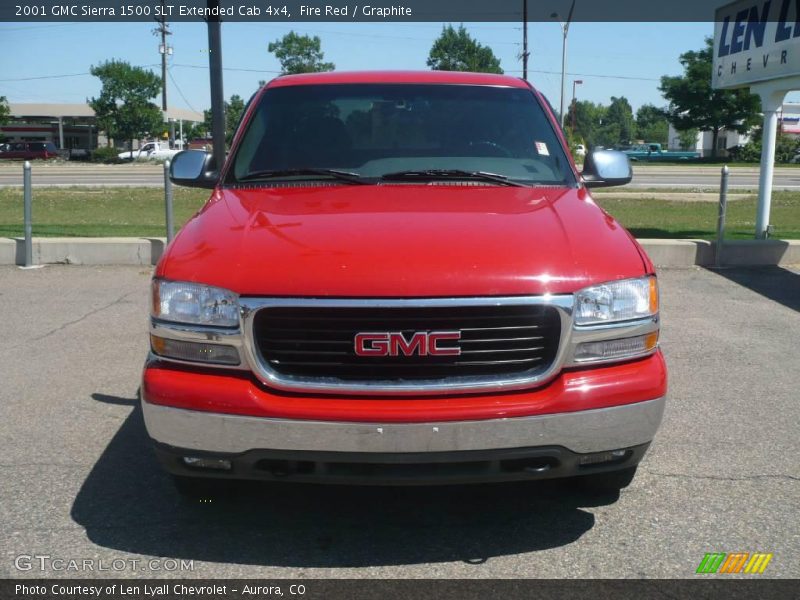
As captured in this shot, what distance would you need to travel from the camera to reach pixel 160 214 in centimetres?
1519

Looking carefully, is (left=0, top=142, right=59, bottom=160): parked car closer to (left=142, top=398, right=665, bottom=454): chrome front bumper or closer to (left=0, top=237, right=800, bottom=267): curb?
(left=0, top=237, right=800, bottom=267): curb

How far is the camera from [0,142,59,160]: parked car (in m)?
64.0

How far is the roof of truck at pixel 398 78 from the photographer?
475cm

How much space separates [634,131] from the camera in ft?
516

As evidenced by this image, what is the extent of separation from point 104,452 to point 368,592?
1947mm

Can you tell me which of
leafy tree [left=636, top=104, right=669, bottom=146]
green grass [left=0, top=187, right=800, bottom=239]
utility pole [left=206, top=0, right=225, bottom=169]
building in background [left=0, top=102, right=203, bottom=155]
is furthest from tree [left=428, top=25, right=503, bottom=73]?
leafy tree [left=636, top=104, right=669, bottom=146]

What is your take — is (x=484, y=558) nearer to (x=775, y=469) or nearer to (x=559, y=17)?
(x=775, y=469)

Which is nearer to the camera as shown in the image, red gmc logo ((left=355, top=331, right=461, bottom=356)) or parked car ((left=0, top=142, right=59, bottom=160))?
red gmc logo ((left=355, top=331, right=461, bottom=356))

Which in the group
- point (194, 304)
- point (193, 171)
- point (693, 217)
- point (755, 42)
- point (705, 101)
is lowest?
point (693, 217)

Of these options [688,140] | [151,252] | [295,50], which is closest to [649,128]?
[688,140]

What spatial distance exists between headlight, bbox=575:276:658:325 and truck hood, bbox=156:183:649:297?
38 mm

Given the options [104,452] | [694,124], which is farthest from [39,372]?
[694,124]

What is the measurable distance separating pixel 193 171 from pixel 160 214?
11260mm

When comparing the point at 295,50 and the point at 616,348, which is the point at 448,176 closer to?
the point at 616,348
